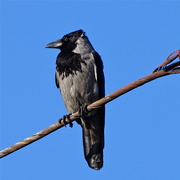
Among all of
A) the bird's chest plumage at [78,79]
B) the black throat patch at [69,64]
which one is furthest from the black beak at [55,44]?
the bird's chest plumage at [78,79]

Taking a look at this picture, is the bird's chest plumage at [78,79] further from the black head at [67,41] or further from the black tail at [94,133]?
the black head at [67,41]

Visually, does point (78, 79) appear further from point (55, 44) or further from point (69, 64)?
point (55, 44)

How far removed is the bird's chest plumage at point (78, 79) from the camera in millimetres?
6176

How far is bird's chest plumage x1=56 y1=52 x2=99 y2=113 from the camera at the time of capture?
20.3ft

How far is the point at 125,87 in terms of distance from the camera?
390 centimetres

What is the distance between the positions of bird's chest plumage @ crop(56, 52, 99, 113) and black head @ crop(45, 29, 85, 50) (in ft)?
1.46

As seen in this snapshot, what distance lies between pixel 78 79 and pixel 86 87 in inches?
6.4

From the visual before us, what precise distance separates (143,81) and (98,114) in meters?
2.73

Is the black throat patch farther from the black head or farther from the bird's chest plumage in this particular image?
the black head

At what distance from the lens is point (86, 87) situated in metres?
6.21

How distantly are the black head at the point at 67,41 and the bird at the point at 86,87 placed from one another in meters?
0.07

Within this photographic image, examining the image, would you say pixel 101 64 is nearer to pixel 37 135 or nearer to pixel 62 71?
pixel 62 71

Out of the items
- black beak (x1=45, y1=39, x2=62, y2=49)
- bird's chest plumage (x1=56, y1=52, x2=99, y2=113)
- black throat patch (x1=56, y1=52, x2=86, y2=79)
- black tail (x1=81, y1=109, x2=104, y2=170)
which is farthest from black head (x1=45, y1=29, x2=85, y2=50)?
black tail (x1=81, y1=109, x2=104, y2=170)

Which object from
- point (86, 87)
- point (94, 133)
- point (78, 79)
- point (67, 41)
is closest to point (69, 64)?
point (78, 79)
